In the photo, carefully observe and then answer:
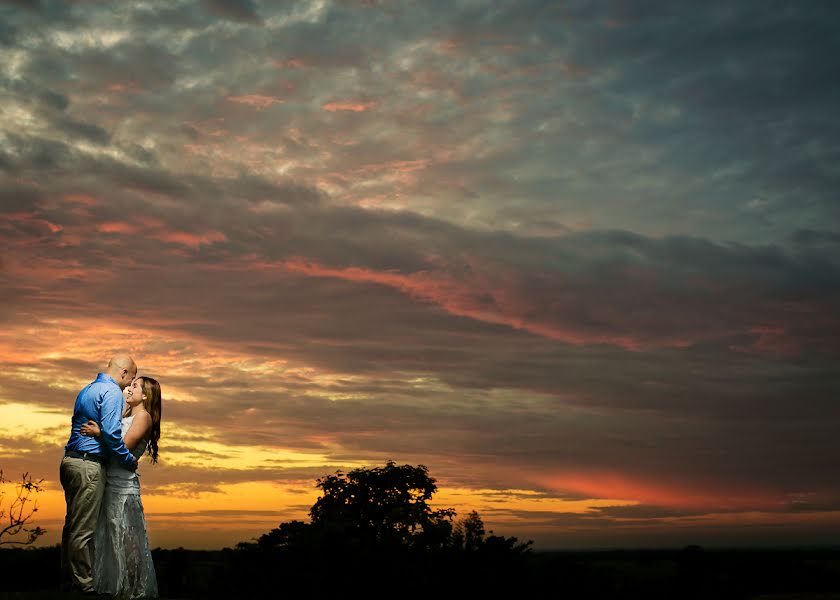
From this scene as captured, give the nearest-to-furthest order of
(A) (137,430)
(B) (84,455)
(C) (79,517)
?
(C) (79,517) < (B) (84,455) < (A) (137,430)

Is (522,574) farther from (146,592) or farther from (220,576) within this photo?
(146,592)

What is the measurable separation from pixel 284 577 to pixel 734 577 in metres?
6.35

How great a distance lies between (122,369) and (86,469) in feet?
5.53

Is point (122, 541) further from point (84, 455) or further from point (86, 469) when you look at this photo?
point (84, 455)

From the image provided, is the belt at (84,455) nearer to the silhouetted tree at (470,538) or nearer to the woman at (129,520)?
the woman at (129,520)

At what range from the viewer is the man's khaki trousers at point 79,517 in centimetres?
1326

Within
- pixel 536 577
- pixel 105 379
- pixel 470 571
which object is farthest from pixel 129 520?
pixel 536 577

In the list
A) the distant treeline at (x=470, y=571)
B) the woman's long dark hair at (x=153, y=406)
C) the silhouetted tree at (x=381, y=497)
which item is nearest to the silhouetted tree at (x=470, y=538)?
the distant treeline at (x=470, y=571)

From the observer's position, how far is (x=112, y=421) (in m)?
13.5

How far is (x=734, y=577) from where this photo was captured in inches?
443

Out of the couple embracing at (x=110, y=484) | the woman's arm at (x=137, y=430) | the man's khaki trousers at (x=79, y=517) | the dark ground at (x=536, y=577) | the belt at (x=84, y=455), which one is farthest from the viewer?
the woman's arm at (x=137, y=430)

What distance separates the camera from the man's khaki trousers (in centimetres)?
1326

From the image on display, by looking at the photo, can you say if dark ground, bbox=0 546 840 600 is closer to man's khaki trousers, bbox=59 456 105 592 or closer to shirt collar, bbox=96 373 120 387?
A: man's khaki trousers, bbox=59 456 105 592

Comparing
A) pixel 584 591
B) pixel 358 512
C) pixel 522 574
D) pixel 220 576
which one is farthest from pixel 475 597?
pixel 358 512
